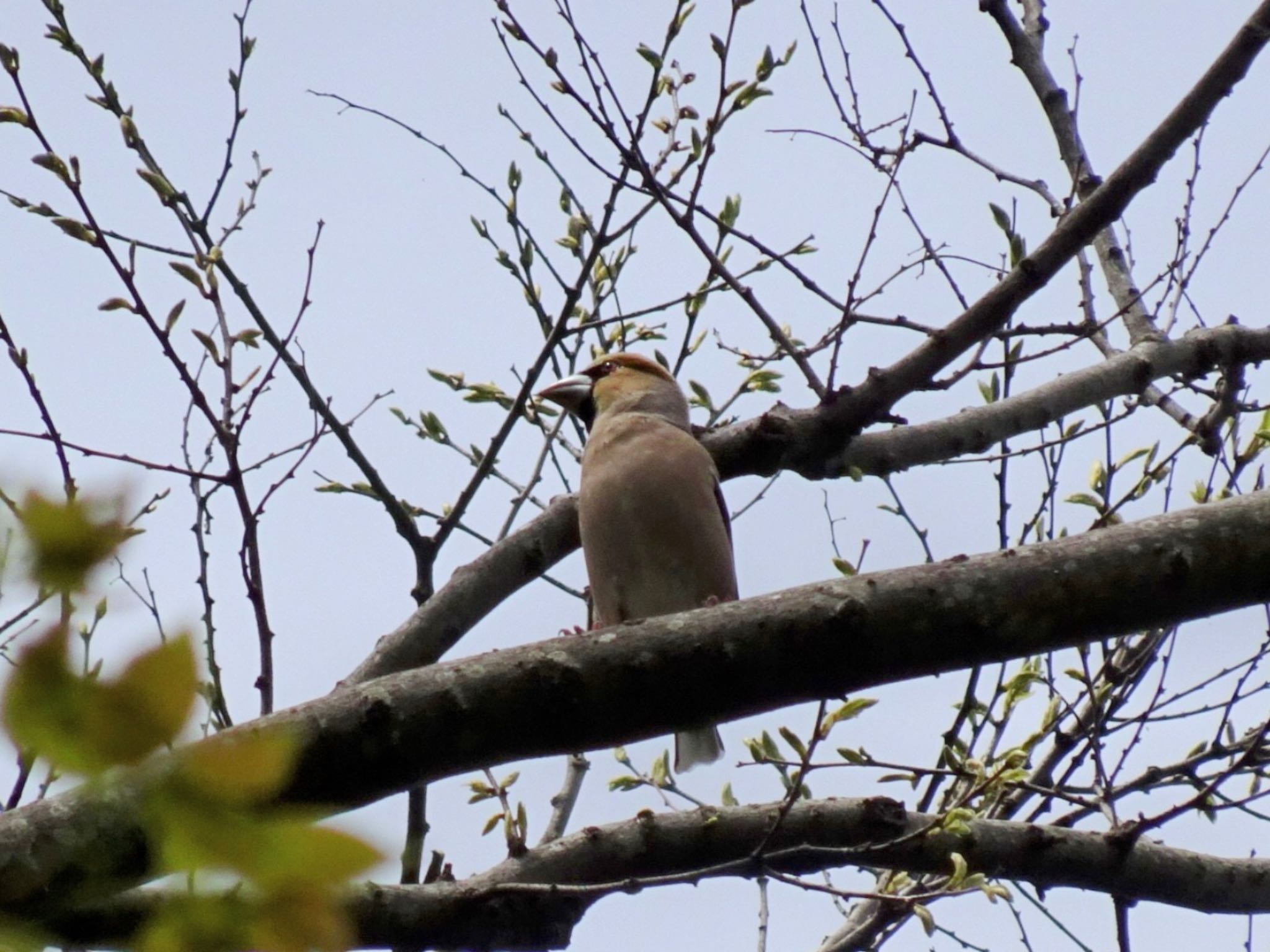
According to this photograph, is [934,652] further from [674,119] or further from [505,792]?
[674,119]

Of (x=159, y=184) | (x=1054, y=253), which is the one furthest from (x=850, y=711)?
(x=159, y=184)

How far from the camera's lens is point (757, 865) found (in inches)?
128

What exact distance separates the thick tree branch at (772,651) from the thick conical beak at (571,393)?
3.15 metres

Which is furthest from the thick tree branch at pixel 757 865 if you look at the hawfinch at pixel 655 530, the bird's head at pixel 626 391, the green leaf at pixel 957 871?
the bird's head at pixel 626 391

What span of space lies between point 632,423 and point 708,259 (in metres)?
1.74

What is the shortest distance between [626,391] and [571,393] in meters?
0.43

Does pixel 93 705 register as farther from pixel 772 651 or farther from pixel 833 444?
pixel 833 444

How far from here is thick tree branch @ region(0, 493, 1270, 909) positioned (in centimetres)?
230

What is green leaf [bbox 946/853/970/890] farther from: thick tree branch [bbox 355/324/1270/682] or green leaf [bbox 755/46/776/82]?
green leaf [bbox 755/46/776/82]

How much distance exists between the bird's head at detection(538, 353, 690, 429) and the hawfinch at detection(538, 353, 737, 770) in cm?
46

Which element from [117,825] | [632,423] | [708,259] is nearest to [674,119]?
[708,259]

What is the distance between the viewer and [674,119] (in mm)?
4926

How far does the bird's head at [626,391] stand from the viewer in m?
6.24

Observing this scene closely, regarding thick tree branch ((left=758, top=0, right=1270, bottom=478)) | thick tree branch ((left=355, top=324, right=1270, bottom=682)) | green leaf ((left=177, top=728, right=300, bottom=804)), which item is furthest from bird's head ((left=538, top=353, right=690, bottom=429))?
green leaf ((left=177, top=728, right=300, bottom=804))
